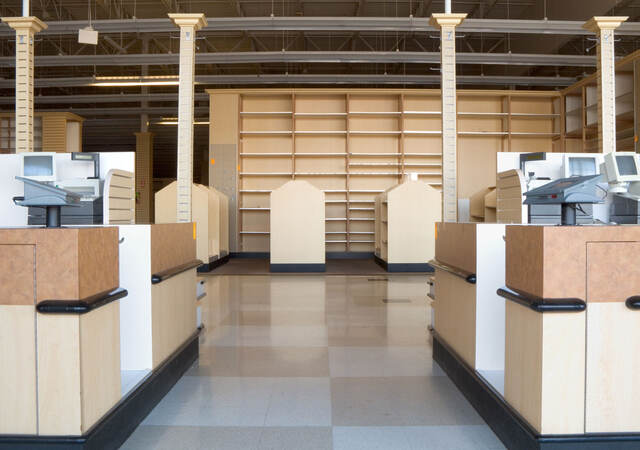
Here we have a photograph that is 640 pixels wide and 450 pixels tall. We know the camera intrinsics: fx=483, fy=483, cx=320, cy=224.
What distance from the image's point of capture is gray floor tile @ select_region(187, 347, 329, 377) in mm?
3279

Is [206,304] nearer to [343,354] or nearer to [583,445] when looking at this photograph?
[343,354]

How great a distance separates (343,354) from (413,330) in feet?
3.32

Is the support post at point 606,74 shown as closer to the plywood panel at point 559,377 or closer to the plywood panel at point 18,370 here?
the plywood panel at point 559,377

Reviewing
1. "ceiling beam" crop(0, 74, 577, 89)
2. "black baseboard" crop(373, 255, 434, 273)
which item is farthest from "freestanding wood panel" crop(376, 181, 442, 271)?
"ceiling beam" crop(0, 74, 577, 89)

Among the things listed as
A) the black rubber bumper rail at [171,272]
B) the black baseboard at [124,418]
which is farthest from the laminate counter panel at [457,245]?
the black baseboard at [124,418]

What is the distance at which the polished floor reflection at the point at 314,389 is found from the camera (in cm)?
230

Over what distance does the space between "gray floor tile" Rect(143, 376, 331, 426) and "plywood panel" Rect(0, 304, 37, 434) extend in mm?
740

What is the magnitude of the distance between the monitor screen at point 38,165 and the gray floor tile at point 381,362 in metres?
2.83

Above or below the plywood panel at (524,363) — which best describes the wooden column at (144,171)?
above

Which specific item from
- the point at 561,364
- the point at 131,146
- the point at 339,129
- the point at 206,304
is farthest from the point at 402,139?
the point at 131,146

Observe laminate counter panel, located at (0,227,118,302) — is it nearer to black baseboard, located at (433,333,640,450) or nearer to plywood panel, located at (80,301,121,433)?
plywood panel, located at (80,301,121,433)

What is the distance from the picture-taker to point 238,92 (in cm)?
1077

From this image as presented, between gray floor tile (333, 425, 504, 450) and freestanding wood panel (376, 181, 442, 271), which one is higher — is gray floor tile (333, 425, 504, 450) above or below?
below

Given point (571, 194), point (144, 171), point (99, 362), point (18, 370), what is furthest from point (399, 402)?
point (144, 171)
